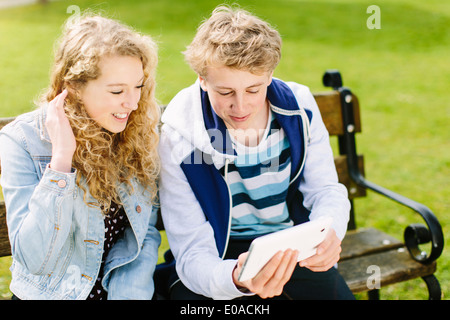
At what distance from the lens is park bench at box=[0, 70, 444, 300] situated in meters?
2.63

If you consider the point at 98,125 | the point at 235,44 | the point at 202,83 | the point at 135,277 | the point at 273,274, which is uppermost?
the point at 235,44

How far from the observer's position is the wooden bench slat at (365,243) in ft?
9.41

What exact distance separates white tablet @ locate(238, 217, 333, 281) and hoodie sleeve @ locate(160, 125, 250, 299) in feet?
1.19

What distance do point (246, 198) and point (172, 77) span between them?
19.7 ft

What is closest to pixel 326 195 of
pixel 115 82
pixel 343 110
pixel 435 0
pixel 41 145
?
pixel 343 110

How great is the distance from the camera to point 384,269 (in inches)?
107

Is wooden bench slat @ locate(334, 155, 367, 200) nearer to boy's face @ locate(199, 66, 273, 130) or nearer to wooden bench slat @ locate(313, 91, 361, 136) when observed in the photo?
wooden bench slat @ locate(313, 91, 361, 136)

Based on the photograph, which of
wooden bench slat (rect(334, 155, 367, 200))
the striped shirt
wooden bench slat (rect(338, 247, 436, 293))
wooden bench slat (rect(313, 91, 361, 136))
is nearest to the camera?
the striped shirt

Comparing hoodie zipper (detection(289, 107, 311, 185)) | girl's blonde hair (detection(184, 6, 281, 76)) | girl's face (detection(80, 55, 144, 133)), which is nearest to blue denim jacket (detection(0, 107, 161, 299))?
girl's face (detection(80, 55, 144, 133))

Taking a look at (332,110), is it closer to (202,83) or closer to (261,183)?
(261,183)

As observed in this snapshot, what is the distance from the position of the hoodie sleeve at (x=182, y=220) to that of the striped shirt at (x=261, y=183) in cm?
23

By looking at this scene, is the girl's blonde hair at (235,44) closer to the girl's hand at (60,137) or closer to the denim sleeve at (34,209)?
the girl's hand at (60,137)

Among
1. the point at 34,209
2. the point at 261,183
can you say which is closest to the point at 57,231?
the point at 34,209

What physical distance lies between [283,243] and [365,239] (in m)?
1.39
